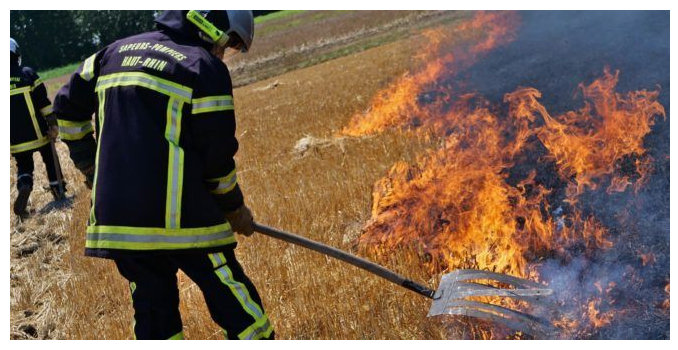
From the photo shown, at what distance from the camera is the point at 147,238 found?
2.89 metres

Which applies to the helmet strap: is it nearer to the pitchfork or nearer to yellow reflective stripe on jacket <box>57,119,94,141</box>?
yellow reflective stripe on jacket <box>57,119,94,141</box>

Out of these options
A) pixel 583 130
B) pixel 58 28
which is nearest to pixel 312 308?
pixel 583 130

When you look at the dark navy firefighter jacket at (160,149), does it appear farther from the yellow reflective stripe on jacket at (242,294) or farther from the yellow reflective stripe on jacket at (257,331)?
the yellow reflective stripe on jacket at (257,331)

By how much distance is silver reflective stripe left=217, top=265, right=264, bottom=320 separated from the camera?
3018 mm

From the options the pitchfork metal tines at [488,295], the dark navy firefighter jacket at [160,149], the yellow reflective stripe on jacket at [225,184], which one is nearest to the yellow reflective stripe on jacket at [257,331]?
the dark navy firefighter jacket at [160,149]

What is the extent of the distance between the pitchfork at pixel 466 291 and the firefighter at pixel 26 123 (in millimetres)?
5017

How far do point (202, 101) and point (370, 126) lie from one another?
18.0 ft

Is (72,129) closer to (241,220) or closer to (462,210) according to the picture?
(241,220)

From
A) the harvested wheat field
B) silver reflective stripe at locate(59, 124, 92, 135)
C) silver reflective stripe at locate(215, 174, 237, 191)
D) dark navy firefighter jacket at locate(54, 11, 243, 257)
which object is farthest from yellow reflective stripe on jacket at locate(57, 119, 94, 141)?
the harvested wheat field

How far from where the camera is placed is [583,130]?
17.9ft

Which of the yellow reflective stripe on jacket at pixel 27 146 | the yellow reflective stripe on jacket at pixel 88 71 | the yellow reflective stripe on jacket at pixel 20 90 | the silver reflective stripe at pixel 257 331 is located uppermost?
the yellow reflective stripe on jacket at pixel 88 71

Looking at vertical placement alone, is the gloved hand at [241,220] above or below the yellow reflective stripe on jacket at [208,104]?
below

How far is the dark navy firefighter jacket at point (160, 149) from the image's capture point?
286 cm

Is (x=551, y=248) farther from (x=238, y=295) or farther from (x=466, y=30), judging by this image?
(x=466, y=30)
